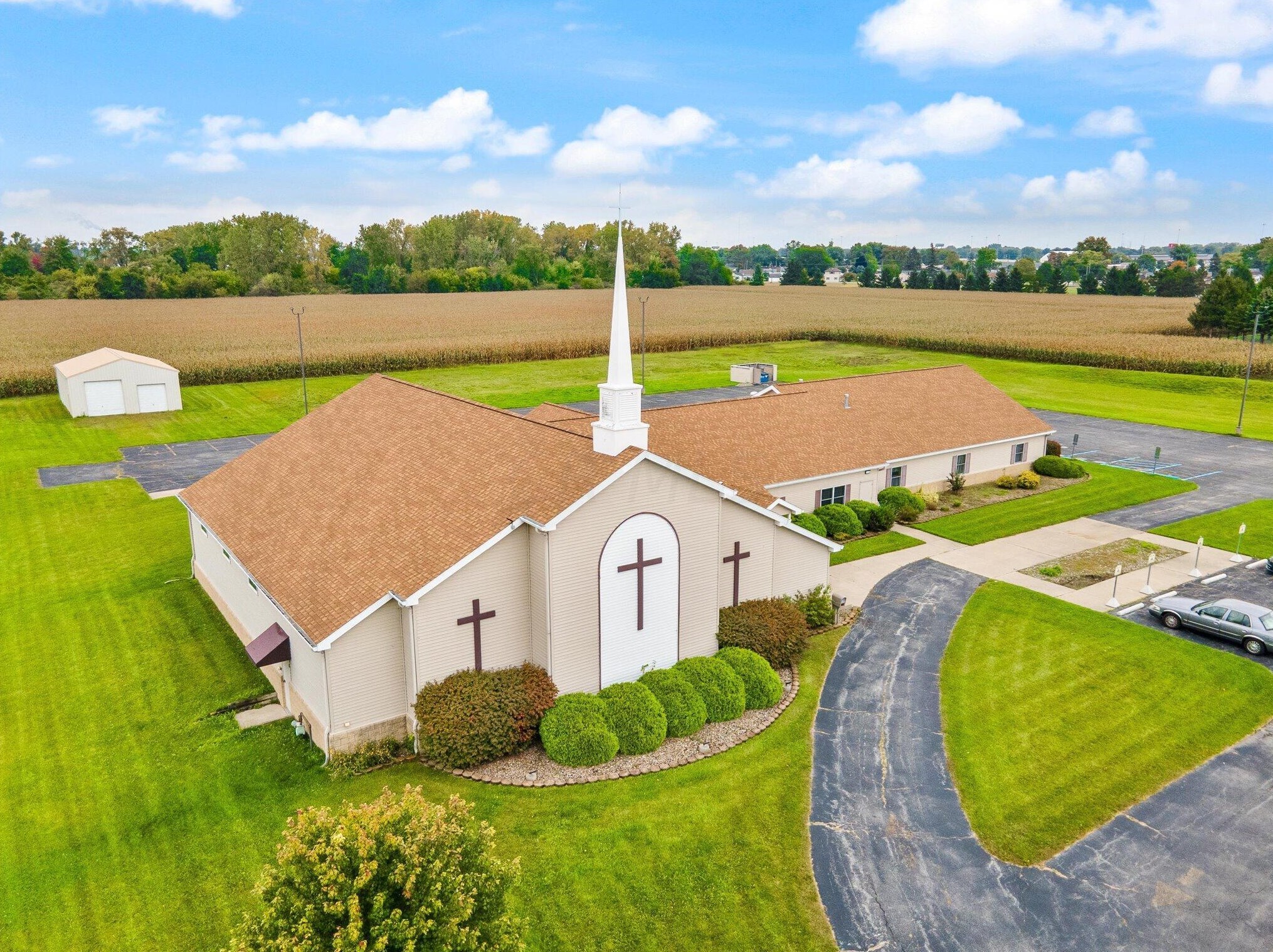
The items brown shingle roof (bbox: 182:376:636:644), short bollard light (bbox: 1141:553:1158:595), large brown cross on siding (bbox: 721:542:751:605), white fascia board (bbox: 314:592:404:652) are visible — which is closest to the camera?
white fascia board (bbox: 314:592:404:652)

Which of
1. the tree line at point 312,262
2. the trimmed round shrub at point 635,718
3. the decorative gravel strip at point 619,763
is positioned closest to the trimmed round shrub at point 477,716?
the decorative gravel strip at point 619,763

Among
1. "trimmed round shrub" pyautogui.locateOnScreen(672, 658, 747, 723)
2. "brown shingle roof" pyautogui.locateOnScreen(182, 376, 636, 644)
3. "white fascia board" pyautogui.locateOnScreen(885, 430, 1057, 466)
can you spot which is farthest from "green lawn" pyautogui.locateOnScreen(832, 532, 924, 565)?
"brown shingle roof" pyautogui.locateOnScreen(182, 376, 636, 644)

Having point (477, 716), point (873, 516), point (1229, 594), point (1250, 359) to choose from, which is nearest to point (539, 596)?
point (477, 716)

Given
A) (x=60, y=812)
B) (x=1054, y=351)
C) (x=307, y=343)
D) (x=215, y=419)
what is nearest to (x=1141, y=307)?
(x=1054, y=351)

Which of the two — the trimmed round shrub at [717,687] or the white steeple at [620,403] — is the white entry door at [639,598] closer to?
the trimmed round shrub at [717,687]

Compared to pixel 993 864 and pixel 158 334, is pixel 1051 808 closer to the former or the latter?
pixel 993 864

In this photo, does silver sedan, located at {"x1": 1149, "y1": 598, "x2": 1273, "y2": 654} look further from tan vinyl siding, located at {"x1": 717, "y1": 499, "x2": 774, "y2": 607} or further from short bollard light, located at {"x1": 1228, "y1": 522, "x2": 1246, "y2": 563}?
tan vinyl siding, located at {"x1": 717, "y1": 499, "x2": 774, "y2": 607}

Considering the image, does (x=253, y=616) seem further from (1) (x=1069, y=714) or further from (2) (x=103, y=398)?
(2) (x=103, y=398)
